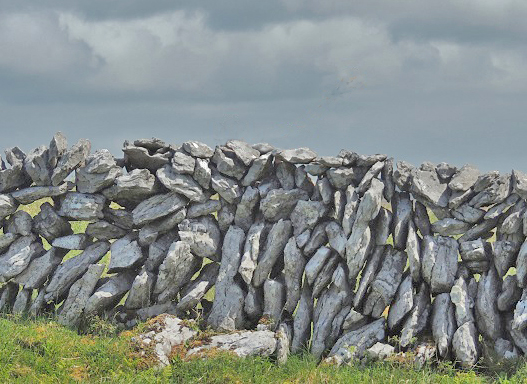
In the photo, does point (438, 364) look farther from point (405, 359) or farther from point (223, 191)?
point (223, 191)

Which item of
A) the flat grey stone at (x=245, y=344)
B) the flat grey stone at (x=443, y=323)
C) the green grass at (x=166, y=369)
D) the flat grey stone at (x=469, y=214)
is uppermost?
the flat grey stone at (x=469, y=214)

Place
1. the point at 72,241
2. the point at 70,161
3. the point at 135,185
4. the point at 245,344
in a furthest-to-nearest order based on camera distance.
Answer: the point at 72,241, the point at 70,161, the point at 135,185, the point at 245,344

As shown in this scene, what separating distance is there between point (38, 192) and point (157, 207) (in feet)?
9.30

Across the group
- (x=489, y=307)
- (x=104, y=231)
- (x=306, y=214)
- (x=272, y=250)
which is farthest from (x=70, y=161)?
(x=489, y=307)

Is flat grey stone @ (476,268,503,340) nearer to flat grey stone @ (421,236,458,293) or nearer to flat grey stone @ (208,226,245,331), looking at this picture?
flat grey stone @ (421,236,458,293)

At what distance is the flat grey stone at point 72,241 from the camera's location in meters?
16.4

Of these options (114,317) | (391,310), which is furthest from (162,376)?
(391,310)

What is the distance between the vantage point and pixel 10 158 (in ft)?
56.1

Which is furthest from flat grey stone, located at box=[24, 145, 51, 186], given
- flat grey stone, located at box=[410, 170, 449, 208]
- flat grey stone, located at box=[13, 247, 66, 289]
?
flat grey stone, located at box=[410, 170, 449, 208]

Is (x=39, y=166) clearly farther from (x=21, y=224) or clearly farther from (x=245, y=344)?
(x=245, y=344)

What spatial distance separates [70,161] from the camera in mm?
16297

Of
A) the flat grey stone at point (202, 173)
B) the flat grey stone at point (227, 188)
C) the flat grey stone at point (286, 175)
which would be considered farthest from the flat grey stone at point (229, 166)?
the flat grey stone at point (286, 175)

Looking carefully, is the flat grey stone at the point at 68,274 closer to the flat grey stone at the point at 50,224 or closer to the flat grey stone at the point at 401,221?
the flat grey stone at the point at 50,224

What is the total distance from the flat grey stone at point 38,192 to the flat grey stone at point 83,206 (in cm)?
22
